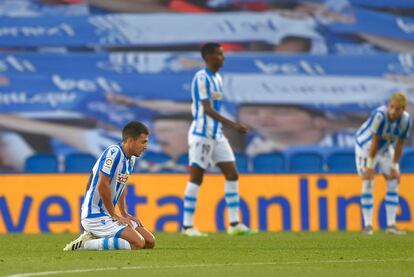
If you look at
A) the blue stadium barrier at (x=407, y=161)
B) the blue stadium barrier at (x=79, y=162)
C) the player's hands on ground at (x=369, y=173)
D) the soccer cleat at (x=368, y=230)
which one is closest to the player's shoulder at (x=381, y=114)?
the player's hands on ground at (x=369, y=173)

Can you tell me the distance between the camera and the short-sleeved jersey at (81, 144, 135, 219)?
11422 millimetres

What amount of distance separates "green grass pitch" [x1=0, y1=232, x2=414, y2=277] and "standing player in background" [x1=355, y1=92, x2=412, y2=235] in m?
1.12

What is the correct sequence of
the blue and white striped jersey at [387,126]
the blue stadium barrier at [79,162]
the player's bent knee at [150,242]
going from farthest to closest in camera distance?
the blue stadium barrier at [79,162] → the blue and white striped jersey at [387,126] → the player's bent knee at [150,242]

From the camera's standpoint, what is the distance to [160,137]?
18812 millimetres

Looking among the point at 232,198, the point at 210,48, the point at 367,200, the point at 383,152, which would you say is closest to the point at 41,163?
the point at 232,198

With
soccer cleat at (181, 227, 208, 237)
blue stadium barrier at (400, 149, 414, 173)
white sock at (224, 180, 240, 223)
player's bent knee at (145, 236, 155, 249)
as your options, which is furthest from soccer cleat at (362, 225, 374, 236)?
player's bent knee at (145, 236, 155, 249)

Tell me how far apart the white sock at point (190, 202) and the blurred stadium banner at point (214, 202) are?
6.42ft

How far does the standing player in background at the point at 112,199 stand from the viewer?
11.4 m

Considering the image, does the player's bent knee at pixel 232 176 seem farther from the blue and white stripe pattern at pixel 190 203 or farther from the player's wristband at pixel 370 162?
the player's wristband at pixel 370 162

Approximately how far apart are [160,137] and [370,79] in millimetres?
3115

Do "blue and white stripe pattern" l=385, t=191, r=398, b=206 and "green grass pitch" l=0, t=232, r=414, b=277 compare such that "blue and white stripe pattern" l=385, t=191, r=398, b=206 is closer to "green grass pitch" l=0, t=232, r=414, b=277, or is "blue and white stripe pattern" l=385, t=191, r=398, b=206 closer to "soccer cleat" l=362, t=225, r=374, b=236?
"soccer cleat" l=362, t=225, r=374, b=236

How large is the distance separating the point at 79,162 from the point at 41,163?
533mm

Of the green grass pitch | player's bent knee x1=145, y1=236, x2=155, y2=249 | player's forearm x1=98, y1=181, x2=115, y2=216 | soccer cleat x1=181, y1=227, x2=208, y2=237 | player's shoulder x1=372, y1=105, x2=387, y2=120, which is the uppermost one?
player's shoulder x1=372, y1=105, x2=387, y2=120

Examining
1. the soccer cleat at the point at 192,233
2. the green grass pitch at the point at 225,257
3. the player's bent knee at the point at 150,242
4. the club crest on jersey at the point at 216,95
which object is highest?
the club crest on jersey at the point at 216,95
